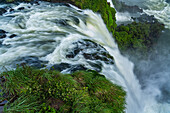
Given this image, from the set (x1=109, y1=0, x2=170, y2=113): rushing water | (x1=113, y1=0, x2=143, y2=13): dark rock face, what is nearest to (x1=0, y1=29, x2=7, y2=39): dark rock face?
(x1=109, y1=0, x2=170, y2=113): rushing water

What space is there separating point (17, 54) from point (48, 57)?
1.38 m

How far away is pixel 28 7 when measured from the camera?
9.55 metres

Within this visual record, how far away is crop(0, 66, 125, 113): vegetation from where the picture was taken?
257cm

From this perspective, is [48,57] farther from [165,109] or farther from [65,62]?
[165,109]

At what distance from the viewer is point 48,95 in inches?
113

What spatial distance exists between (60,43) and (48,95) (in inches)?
164

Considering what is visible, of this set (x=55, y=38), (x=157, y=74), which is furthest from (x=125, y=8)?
(x=55, y=38)

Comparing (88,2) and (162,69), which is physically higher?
(88,2)

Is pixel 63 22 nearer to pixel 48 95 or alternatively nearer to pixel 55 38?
pixel 55 38

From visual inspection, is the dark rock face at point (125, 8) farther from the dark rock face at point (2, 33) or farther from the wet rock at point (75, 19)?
the dark rock face at point (2, 33)

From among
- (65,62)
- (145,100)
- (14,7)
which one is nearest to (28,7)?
(14,7)

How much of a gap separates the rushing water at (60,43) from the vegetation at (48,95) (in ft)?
5.81

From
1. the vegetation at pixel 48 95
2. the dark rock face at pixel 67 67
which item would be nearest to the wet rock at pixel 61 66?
the dark rock face at pixel 67 67

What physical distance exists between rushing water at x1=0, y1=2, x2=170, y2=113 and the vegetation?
5.81ft
